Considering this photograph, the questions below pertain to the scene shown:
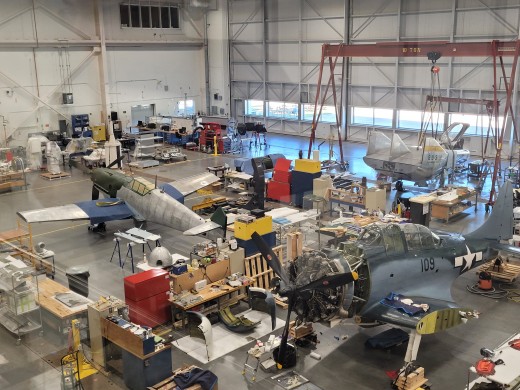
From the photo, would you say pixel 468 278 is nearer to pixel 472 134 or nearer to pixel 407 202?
pixel 407 202

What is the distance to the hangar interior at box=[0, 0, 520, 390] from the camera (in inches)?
394

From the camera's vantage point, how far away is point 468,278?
548 inches

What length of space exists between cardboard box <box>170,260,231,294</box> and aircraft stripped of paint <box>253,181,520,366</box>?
7.96 ft

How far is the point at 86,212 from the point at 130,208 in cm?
132

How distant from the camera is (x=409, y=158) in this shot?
803 inches

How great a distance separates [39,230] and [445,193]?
44.0ft

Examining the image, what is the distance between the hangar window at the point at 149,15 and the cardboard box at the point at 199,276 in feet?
83.8

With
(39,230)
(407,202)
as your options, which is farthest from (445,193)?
(39,230)

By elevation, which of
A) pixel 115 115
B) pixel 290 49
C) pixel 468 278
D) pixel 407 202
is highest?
pixel 290 49

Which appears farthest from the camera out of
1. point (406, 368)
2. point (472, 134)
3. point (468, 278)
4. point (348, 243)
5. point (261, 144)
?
point (261, 144)

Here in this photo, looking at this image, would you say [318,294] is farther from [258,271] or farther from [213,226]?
[213,226]

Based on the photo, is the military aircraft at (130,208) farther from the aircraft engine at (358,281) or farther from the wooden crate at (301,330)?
the aircraft engine at (358,281)

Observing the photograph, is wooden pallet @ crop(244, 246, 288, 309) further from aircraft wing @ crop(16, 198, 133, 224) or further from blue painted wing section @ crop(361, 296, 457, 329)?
aircraft wing @ crop(16, 198, 133, 224)

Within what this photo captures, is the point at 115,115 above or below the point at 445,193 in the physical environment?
above
